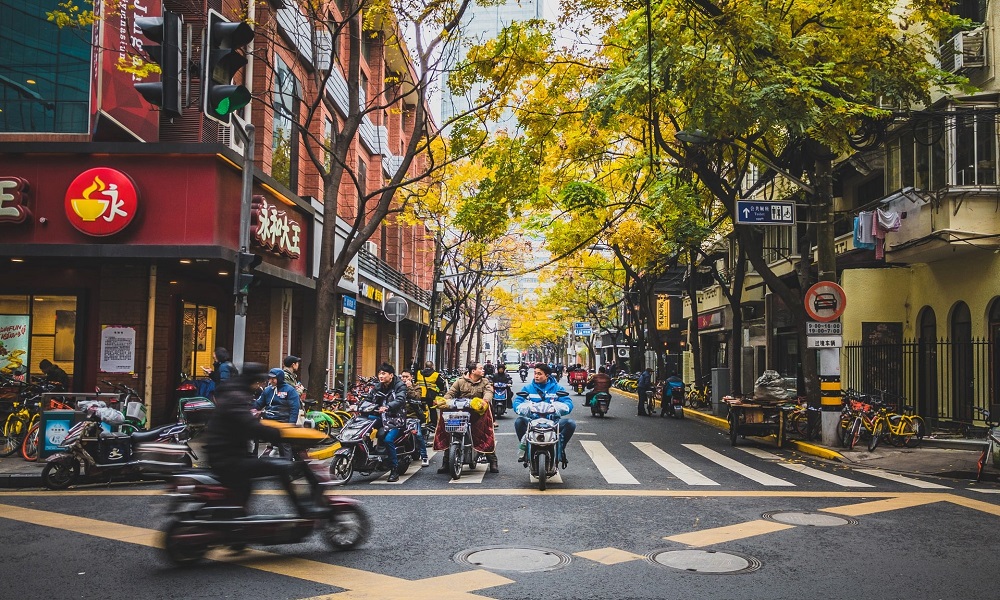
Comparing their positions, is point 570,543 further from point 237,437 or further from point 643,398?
point 643,398

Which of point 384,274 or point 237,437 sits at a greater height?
point 384,274

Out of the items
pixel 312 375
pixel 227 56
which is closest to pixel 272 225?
pixel 312 375

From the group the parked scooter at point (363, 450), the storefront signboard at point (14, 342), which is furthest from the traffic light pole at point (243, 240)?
the storefront signboard at point (14, 342)

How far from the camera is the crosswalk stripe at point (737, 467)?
38.2 feet

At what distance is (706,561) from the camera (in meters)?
6.78

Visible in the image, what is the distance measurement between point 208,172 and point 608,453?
9.74 meters

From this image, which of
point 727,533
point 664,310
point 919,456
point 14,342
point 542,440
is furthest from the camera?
point 664,310

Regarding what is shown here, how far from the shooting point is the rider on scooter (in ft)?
21.6

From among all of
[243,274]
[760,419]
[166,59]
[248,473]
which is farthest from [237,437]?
[760,419]

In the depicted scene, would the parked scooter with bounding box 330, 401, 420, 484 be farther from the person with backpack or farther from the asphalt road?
the person with backpack

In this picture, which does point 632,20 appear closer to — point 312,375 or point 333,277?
point 333,277

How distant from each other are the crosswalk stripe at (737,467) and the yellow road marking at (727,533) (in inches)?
127

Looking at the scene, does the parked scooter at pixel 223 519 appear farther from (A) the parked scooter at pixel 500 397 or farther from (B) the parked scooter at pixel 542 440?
(A) the parked scooter at pixel 500 397

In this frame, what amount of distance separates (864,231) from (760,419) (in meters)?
6.31
